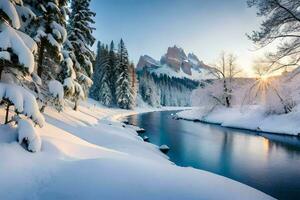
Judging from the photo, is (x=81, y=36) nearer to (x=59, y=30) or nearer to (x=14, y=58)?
(x=59, y=30)

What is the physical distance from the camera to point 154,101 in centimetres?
10444

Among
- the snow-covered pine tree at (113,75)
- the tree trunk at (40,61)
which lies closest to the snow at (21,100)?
the tree trunk at (40,61)

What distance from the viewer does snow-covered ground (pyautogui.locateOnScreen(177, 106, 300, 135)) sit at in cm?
3250

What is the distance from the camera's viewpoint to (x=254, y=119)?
38.8m

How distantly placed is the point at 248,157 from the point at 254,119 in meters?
18.8

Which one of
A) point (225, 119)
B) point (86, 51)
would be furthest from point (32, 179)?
point (225, 119)

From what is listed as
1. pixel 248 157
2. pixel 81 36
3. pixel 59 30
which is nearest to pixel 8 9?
pixel 59 30

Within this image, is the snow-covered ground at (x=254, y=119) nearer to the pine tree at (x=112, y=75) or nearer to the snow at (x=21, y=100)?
the pine tree at (x=112, y=75)

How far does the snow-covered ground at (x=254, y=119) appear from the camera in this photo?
32.5 meters

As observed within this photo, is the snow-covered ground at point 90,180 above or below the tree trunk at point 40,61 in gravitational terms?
below

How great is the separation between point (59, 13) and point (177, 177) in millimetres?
12876

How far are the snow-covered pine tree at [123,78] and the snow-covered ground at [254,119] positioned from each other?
17.2 meters

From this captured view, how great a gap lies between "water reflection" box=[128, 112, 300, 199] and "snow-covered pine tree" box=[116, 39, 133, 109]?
34051 mm

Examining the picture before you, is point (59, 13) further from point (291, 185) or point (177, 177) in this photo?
point (291, 185)
